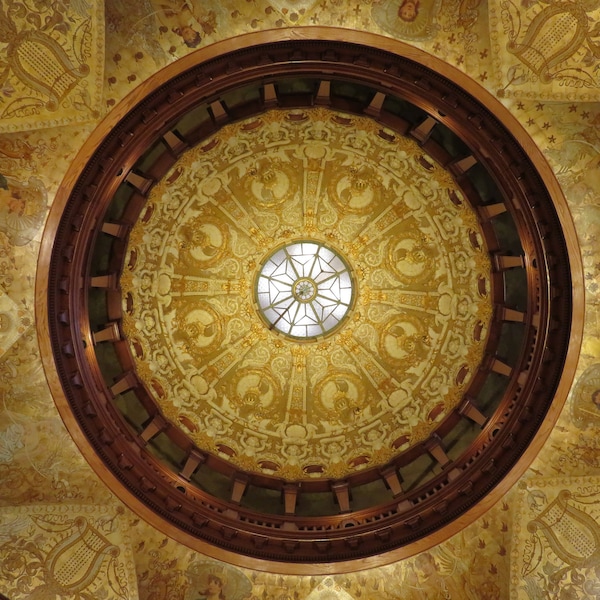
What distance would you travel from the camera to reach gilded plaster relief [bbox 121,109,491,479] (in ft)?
43.3

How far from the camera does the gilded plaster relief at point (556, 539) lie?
→ 11406 mm

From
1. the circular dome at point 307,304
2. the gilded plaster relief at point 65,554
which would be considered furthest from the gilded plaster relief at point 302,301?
the gilded plaster relief at point 65,554

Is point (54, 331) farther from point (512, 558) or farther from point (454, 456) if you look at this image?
point (512, 558)

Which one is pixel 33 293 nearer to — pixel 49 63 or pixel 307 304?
pixel 49 63

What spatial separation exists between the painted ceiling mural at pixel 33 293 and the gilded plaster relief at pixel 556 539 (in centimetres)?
2

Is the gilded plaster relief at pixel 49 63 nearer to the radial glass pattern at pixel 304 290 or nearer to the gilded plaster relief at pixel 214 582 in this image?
the radial glass pattern at pixel 304 290

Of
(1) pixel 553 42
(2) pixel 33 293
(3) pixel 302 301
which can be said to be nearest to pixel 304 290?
(3) pixel 302 301

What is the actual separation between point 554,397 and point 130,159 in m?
8.44

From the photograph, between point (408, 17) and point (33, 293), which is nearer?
point (408, 17)

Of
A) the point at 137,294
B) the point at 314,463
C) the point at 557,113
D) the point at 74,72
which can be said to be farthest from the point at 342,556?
the point at 74,72

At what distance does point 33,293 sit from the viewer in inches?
425

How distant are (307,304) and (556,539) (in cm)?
704

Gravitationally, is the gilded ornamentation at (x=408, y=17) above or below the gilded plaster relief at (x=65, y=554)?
above

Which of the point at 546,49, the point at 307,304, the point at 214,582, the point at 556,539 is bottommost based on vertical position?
the point at 214,582
